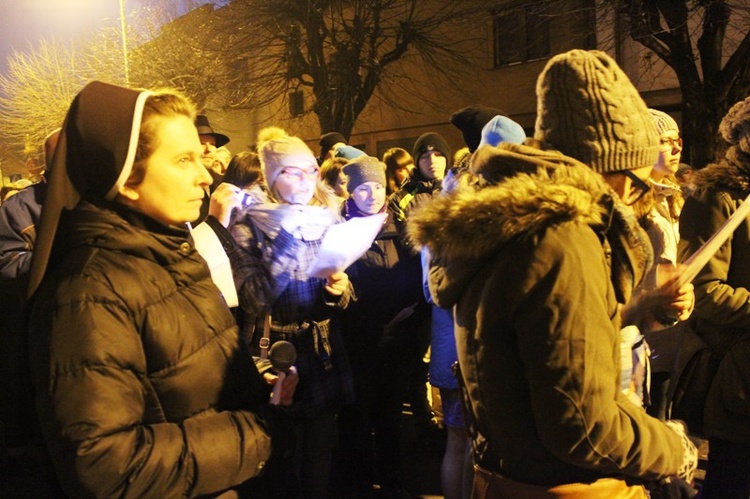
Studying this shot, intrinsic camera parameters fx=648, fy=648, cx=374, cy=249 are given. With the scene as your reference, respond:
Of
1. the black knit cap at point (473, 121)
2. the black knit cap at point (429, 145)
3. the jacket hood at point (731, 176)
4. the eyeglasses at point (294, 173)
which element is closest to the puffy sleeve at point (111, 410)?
the eyeglasses at point (294, 173)

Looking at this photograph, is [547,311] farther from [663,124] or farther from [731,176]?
[663,124]

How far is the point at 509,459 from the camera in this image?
1.75 m

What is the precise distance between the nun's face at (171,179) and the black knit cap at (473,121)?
7.68 ft

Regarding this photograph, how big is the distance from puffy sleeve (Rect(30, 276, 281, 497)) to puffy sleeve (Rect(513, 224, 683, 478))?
33.3 inches

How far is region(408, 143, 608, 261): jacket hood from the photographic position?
156 cm

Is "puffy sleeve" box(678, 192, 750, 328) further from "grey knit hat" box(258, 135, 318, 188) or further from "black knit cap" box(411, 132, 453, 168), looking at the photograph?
"black knit cap" box(411, 132, 453, 168)

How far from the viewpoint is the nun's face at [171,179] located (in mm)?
1792

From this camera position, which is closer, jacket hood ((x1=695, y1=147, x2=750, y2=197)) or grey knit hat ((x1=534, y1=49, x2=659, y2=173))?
grey knit hat ((x1=534, y1=49, x2=659, y2=173))

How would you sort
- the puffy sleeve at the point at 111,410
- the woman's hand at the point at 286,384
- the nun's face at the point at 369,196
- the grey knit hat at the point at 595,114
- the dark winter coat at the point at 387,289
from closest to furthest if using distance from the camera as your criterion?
the puffy sleeve at the point at 111,410
the grey knit hat at the point at 595,114
the woman's hand at the point at 286,384
the dark winter coat at the point at 387,289
the nun's face at the point at 369,196

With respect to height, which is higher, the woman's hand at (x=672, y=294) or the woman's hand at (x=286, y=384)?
the woman's hand at (x=672, y=294)

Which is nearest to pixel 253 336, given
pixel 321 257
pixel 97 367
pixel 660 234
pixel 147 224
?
pixel 321 257

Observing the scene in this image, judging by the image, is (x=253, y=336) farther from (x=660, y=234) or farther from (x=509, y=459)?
(x=660, y=234)

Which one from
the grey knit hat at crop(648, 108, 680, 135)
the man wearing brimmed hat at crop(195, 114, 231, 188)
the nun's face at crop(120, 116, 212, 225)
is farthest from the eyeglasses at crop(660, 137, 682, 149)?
the man wearing brimmed hat at crop(195, 114, 231, 188)

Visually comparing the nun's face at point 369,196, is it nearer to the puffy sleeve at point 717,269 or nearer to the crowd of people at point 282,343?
the puffy sleeve at point 717,269
